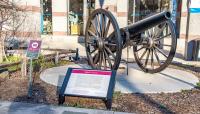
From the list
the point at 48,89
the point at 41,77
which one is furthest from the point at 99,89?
the point at 41,77

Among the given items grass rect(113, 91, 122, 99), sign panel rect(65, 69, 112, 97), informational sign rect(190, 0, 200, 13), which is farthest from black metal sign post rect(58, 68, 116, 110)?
informational sign rect(190, 0, 200, 13)

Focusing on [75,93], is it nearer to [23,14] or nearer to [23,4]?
[23,14]

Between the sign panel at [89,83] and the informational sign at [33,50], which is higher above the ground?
the informational sign at [33,50]

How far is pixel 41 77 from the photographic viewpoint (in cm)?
769

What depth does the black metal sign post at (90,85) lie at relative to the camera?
4988 millimetres

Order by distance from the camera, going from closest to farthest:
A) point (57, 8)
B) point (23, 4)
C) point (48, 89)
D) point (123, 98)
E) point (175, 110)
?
point (175, 110)
point (123, 98)
point (48, 89)
point (23, 4)
point (57, 8)

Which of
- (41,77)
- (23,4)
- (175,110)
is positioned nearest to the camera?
(175,110)

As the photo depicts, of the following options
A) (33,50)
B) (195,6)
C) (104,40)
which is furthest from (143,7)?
(33,50)

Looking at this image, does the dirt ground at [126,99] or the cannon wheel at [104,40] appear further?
the cannon wheel at [104,40]

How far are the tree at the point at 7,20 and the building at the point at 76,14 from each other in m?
2.16

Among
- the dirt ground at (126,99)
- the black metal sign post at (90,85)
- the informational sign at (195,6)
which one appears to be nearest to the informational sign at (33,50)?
the dirt ground at (126,99)

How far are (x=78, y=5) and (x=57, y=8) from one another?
4.12 feet

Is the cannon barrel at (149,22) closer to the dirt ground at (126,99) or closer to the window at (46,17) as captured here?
the dirt ground at (126,99)

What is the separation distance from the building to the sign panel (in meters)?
7.64
